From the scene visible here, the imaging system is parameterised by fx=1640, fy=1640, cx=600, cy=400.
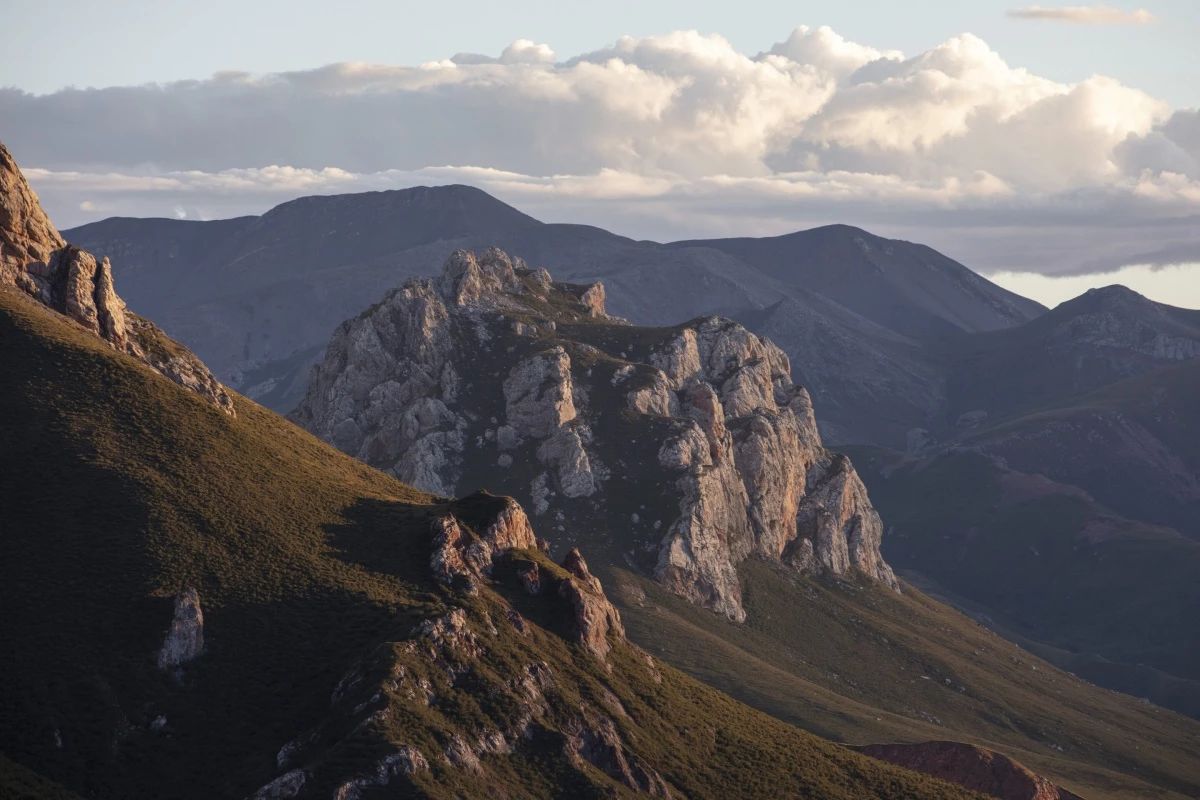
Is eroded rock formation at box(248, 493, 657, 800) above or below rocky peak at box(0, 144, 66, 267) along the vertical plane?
below

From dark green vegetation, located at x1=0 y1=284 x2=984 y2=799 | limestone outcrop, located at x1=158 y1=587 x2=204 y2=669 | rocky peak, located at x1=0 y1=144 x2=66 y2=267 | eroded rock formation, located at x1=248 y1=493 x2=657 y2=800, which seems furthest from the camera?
rocky peak, located at x1=0 y1=144 x2=66 y2=267

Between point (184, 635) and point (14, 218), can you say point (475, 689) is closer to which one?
A: point (184, 635)

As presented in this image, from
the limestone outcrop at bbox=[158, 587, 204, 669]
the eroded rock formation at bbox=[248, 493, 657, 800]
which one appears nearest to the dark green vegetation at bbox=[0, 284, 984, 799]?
the eroded rock formation at bbox=[248, 493, 657, 800]

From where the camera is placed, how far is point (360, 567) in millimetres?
175000

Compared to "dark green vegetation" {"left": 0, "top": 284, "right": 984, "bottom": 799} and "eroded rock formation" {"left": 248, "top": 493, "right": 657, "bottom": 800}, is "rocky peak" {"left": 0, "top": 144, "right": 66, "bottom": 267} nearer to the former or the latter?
"dark green vegetation" {"left": 0, "top": 284, "right": 984, "bottom": 799}

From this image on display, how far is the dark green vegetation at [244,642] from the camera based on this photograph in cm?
14138

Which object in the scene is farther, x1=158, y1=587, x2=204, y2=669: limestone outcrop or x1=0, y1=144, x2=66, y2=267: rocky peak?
x1=0, y1=144, x2=66, y2=267: rocky peak

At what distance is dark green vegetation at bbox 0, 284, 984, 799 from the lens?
141m

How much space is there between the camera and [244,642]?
156m

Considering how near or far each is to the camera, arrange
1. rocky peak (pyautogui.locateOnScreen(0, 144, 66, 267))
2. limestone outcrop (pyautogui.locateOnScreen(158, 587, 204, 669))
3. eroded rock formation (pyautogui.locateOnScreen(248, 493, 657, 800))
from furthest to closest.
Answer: rocky peak (pyautogui.locateOnScreen(0, 144, 66, 267)) → limestone outcrop (pyautogui.locateOnScreen(158, 587, 204, 669)) → eroded rock formation (pyautogui.locateOnScreen(248, 493, 657, 800))

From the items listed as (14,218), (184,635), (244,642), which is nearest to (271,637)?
(244,642)

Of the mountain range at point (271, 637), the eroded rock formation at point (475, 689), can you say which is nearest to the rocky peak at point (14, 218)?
the mountain range at point (271, 637)

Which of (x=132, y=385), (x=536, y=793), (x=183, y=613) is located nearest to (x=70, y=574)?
(x=183, y=613)

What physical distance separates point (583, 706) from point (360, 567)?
28.2m
